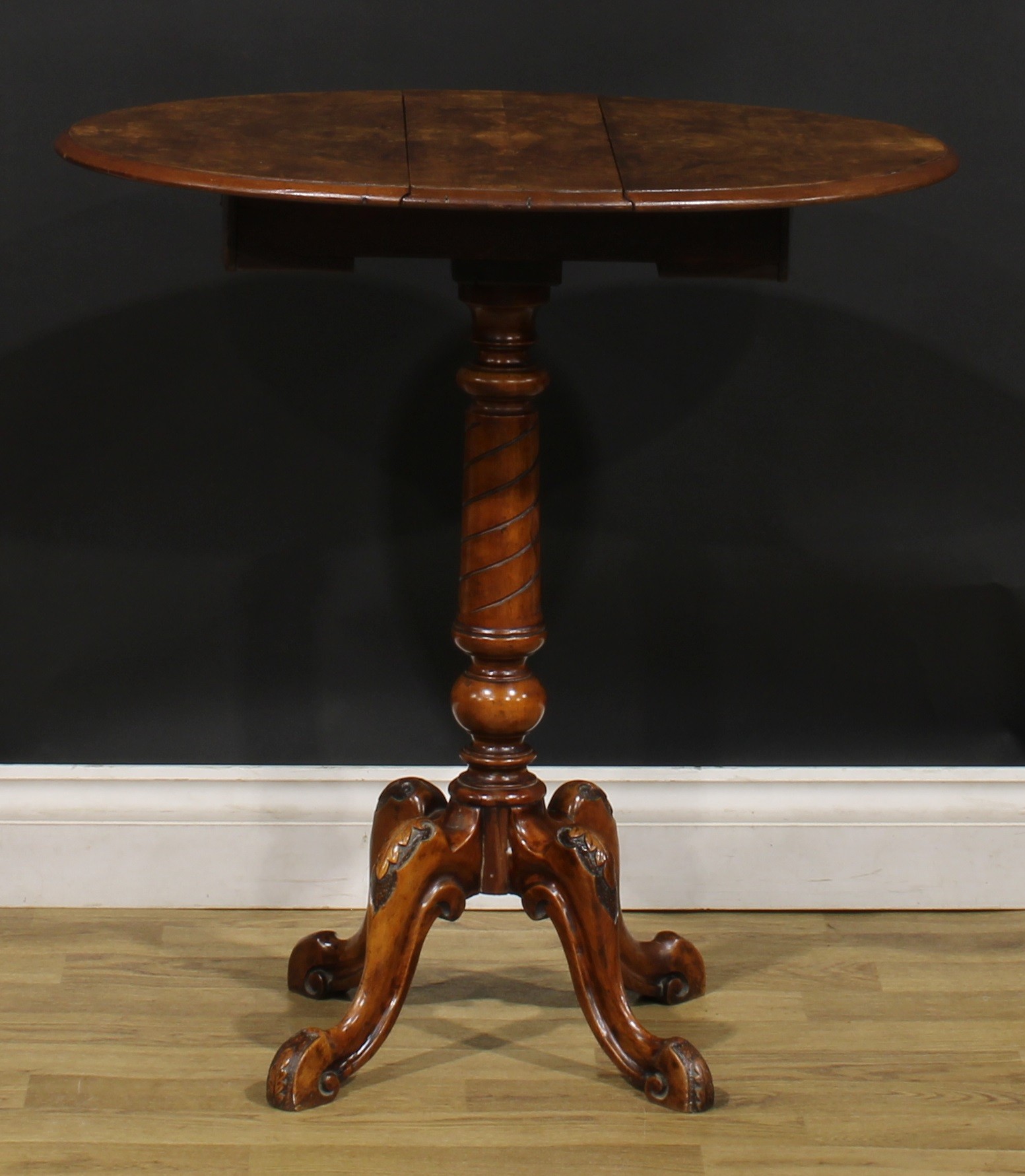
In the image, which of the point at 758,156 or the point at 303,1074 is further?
the point at 303,1074

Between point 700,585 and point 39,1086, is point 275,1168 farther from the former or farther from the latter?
point 700,585

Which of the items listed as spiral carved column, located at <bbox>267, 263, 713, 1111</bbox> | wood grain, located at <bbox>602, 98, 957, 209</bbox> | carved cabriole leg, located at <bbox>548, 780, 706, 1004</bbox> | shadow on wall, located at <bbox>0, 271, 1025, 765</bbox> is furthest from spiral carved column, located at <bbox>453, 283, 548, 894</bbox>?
shadow on wall, located at <bbox>0, 271, 1025, 765</bbox>

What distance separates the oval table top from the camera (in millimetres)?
1246

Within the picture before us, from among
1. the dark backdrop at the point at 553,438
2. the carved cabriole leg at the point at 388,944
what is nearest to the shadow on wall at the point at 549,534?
the dark backdrop at the point at 553,438

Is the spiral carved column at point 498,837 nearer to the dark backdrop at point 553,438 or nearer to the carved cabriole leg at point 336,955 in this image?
the carved cabriole leg at point 336,955

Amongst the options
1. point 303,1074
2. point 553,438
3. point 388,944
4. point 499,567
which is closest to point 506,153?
point 499,567

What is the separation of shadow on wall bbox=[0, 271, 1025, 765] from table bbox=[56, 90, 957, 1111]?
0.37m

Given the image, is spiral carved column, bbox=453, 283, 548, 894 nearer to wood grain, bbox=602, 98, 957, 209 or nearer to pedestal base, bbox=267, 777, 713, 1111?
pedestal base, bbox=267, 777, 713, 1111

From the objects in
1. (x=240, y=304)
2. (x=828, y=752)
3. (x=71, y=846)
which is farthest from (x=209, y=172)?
(x=828, y=752)

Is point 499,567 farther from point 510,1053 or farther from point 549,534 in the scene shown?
point 510,1053

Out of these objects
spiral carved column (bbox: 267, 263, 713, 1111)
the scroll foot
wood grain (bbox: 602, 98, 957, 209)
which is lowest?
the scroll foot

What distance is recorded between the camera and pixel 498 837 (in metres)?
1.73

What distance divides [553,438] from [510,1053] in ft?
2.65

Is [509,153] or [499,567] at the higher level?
[509,153]
